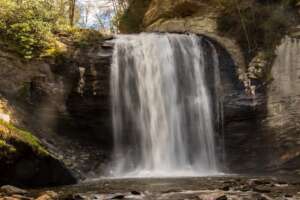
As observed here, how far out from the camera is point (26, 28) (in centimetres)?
1636

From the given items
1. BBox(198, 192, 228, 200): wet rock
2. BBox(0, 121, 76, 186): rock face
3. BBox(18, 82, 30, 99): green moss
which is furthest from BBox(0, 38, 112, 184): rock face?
BBox(198, 192, 228, 200): wet rock

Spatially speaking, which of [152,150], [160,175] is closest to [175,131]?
[152,150]

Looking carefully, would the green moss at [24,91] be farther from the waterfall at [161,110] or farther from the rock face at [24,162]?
the rock face at [24,162]

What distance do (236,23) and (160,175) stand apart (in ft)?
24.9

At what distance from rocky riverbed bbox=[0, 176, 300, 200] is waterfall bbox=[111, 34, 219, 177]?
4.15 metres

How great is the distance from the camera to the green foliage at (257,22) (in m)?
17.7

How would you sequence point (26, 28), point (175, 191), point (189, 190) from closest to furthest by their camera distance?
1. point (175, 191)
2. point (189, 190)
3. point (26, 28)

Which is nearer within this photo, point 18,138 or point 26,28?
point 18,138

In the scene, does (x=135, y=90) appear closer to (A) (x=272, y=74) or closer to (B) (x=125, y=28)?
(A) (x=272, y=74)

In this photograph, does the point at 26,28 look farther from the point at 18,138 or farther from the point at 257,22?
the point at 257,22

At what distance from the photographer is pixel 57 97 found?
53.4 feet

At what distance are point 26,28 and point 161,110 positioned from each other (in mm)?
5656

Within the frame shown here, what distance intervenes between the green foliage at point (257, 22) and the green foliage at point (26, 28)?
23.5ft

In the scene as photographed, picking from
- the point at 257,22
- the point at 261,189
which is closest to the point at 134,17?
the point at 257,22
